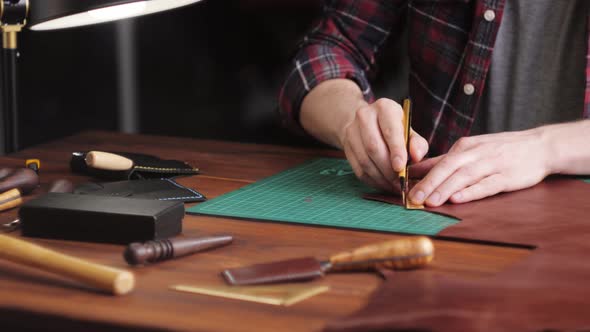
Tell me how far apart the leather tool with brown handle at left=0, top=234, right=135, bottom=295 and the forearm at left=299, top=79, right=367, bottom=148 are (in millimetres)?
736

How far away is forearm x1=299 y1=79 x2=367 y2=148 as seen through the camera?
154 cm

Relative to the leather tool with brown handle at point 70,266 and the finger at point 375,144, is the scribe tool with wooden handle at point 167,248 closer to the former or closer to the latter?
the leather tool with brown handle at point 70,266

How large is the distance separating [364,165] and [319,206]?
14cm

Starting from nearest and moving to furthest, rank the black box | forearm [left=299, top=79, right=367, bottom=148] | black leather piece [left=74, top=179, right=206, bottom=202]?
1. the black box
2. black leather piece [left=74, top=179, right=206, bottom=202]
3. forearm [left=299, top=79, right=367, bottom=148]

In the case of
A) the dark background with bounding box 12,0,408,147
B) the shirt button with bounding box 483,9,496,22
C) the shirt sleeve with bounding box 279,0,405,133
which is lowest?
the dark background with bounding box 12,0,408,147

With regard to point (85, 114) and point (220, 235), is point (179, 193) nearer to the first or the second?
point (220, 235)

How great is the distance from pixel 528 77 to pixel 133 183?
974mm

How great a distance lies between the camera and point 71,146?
1.62 m

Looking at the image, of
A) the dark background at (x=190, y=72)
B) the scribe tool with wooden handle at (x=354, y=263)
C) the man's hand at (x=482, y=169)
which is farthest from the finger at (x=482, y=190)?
the dark background at (x=190, y=72)

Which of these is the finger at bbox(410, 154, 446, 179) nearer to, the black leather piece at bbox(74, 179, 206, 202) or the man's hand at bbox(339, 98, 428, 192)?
the man's hand at bbox(339, 98, 428, 192)

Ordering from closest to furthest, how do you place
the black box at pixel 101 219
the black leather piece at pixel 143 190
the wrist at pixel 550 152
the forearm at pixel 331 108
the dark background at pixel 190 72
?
the black box at pixel 101 219 → the black leather piece at pixel 143 190 → the wrist at pixel 550 152 → the forearm at pixel 331 108 → the dark background at pixel 190 72

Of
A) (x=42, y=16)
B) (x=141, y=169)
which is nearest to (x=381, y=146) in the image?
(x=141, y=169)

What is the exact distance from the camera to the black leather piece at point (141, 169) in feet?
4.34

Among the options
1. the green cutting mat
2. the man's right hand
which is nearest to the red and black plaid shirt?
the man's right hand
